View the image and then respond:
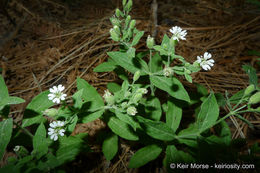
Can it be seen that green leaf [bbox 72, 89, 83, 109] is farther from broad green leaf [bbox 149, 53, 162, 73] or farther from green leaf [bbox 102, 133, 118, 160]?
broad green leaf [bbox 149, 53, 162, 73]

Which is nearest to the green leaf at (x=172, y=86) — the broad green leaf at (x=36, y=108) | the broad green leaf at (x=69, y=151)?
the broad green leaf at (x=69, y=151)

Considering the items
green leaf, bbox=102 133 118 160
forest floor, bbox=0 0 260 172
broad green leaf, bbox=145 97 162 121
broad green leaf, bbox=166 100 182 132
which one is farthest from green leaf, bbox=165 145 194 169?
green leaf, bbox=102 133 118 160

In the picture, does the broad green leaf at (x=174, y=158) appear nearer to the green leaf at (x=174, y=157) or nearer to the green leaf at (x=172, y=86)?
the green leaf at (x=174, y=157)

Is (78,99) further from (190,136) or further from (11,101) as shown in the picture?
(190,136)

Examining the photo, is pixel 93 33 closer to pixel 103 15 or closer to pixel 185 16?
pixel 103 15

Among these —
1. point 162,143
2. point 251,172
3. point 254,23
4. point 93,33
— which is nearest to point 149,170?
point 162,143
